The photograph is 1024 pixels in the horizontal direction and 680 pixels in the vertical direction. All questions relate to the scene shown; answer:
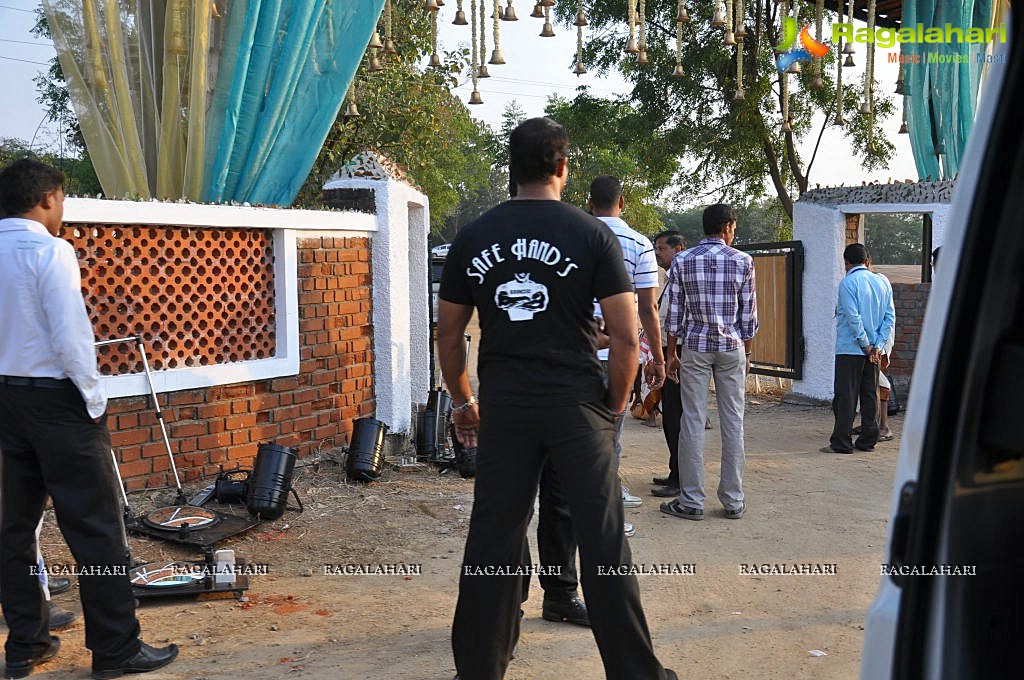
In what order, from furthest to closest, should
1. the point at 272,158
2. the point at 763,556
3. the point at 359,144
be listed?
the point at 359,144
the point at 272,158
the point at 763,556

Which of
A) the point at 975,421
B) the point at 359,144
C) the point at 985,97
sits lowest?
the point at 975,421

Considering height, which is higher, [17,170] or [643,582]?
[17,170]

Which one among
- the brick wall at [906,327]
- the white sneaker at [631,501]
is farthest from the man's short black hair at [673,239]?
the brick wall at [906,327]

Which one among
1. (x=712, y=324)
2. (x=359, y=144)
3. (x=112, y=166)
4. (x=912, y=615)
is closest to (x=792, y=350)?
(x=712, y=324)

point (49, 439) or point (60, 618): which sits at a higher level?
point (49, 439)

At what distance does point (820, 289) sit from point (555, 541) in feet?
24.1

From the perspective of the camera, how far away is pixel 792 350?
36.4 feet

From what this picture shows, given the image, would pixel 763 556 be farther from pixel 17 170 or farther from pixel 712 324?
pixel 17 170

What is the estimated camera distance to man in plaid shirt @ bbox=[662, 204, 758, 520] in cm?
610

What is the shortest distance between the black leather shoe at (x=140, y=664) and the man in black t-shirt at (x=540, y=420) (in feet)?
4.38

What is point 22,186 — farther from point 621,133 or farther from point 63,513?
point 621,133

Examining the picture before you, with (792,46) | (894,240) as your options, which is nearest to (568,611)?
(792,46)

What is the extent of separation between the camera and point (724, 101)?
17.2 metres

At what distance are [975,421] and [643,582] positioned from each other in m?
3.65
